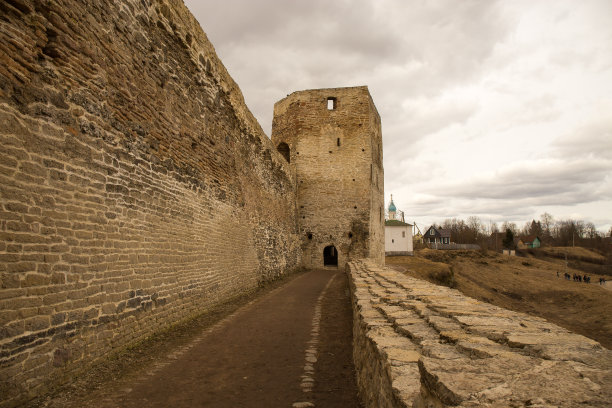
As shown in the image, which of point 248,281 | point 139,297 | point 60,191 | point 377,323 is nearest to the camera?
point 377,323

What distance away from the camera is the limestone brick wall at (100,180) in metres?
3.57

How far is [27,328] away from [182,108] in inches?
194

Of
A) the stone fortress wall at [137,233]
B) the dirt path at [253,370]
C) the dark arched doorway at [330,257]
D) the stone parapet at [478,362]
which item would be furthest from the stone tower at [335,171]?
the stone parapet at [478,362]

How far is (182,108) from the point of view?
738 centimetres

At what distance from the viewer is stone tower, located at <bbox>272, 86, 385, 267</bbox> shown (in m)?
20.9

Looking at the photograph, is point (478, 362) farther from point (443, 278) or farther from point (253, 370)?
point (443, 278)

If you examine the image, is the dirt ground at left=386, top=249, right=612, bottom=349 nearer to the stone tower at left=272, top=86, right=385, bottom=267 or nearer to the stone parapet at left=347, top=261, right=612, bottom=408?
the stone tower at left=272, top=86, right=385, bottom=267

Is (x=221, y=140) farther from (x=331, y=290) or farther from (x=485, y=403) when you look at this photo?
(x=485, y=403)

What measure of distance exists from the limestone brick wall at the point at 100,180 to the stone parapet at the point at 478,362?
10.7 feet

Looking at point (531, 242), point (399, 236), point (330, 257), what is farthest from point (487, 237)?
point (330, 257)

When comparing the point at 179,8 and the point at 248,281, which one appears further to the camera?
the point at 248,281

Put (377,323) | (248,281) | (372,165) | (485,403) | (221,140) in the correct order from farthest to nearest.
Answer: (372,165)
(248,281)
(221,140)
(377,323)
(485,403)

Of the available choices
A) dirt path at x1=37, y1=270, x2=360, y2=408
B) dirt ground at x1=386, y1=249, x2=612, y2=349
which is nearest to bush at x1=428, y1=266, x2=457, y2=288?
dirt ground at x1=386, y1=249, x2=612, y2=349

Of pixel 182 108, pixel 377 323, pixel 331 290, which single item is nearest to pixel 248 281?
pixel 331 290
